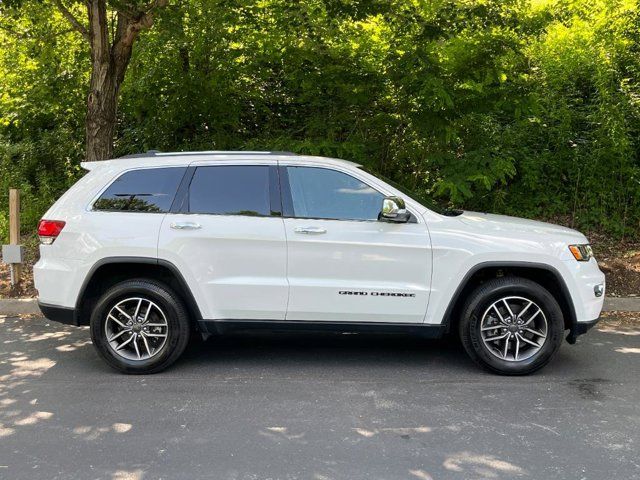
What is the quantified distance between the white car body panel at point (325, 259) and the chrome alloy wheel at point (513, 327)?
0.32m

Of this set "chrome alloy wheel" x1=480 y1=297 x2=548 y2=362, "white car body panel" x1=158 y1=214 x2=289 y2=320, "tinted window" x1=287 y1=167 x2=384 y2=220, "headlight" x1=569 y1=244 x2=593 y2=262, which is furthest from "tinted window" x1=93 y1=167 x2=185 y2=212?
"headlight" x1=569 y1=244 x2=593 y2=262

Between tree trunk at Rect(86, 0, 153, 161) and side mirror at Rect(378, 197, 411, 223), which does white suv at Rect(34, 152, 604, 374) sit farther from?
tree trunk at Rect(86, 0, 153, 161)

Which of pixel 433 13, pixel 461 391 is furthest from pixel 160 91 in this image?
pixel 461 391

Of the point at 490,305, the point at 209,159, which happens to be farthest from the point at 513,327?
Answer: the point at 209,159

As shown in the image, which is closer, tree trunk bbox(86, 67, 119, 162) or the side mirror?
the side mirror

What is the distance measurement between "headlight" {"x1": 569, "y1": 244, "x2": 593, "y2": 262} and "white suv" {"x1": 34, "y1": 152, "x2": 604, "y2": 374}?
0.04 feet

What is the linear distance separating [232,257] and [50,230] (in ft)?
5.30

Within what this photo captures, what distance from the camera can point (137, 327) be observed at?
17.0 ft

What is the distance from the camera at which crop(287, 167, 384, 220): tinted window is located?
16.8ft

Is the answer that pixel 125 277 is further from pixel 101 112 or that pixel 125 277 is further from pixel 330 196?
pixel 101 112

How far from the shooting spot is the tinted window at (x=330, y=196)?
513 cm

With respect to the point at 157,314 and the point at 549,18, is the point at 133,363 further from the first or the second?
the point at 549,18

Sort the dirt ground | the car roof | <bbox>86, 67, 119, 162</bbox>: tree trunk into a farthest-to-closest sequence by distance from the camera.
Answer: <bbox>86, 67, 119, 162</bbox>: tree trunk
the dirt ground
the car roof

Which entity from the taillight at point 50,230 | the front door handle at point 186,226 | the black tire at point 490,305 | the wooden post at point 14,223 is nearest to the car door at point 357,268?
the black tire at point 490,305
